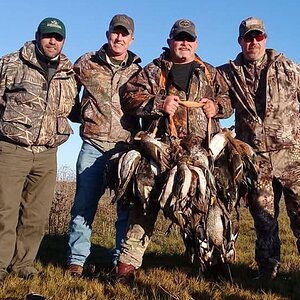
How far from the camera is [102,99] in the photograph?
21.0 feet

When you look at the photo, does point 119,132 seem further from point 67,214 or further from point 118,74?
point 67,214

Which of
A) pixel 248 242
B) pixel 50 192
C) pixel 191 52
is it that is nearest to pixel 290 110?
pixel 191 52

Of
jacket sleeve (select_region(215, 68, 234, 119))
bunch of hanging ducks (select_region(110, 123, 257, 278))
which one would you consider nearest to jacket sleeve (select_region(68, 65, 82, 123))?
bunch of hanging ducks (select_region(110, 123, 257, 278))

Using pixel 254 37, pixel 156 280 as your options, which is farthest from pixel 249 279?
pixel 254 37

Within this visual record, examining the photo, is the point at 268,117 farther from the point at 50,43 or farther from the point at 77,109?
the point at 50,43

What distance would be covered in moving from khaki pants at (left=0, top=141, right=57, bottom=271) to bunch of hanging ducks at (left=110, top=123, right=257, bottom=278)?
1046mm

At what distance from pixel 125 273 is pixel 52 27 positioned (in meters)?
2.81

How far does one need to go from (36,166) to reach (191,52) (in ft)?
7.14

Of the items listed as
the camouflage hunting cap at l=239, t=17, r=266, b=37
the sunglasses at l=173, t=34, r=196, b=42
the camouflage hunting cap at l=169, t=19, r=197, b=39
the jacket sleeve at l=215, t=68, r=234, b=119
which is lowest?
the jacket sleeve at l=215, t=68, r=234, b=119

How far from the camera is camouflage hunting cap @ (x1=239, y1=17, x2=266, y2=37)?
20.8 feet

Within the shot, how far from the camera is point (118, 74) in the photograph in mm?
6512

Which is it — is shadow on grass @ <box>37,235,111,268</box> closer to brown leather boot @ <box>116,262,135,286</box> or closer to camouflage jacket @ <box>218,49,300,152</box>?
brown leather boot @ <box>116,262,135,286</box>

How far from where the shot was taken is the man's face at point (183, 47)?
590 centimetres

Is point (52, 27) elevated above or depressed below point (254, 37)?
below
